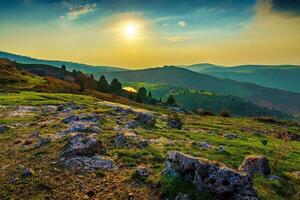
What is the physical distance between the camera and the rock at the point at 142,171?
20891 millimetres

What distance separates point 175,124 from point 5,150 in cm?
3252

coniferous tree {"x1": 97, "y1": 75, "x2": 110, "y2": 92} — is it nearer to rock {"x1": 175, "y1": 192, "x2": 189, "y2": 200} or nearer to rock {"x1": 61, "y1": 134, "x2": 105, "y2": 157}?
rock {"x1": 61, "y1": 134, "x2": 105, "y2": 157}

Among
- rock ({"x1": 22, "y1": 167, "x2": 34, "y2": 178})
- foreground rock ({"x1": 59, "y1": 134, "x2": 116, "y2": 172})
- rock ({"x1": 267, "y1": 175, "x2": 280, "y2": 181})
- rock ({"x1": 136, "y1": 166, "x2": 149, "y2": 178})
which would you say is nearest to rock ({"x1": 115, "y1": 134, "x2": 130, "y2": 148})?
foreground rock ({"x1": 59, "y1": 134, "x2": 116, "y2": 172})

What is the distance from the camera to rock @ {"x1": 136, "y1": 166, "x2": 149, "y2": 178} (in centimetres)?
2089

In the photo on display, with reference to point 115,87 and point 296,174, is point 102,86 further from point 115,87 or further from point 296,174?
point 296,174

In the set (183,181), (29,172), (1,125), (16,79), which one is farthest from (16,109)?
(16,79)

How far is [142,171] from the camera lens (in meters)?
21.4

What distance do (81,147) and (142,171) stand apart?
6.01 metres

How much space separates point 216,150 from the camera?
106 feet

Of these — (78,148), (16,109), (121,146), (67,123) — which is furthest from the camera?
(16,109)

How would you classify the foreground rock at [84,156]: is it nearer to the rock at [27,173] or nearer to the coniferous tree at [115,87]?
the rock at [27,173]

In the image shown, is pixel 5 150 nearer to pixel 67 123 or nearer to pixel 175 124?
pixel 67 123

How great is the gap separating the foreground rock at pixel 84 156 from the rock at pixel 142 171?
7.09ft

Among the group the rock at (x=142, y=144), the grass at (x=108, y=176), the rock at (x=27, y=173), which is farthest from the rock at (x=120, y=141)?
the rock at (x=27, y=173)
